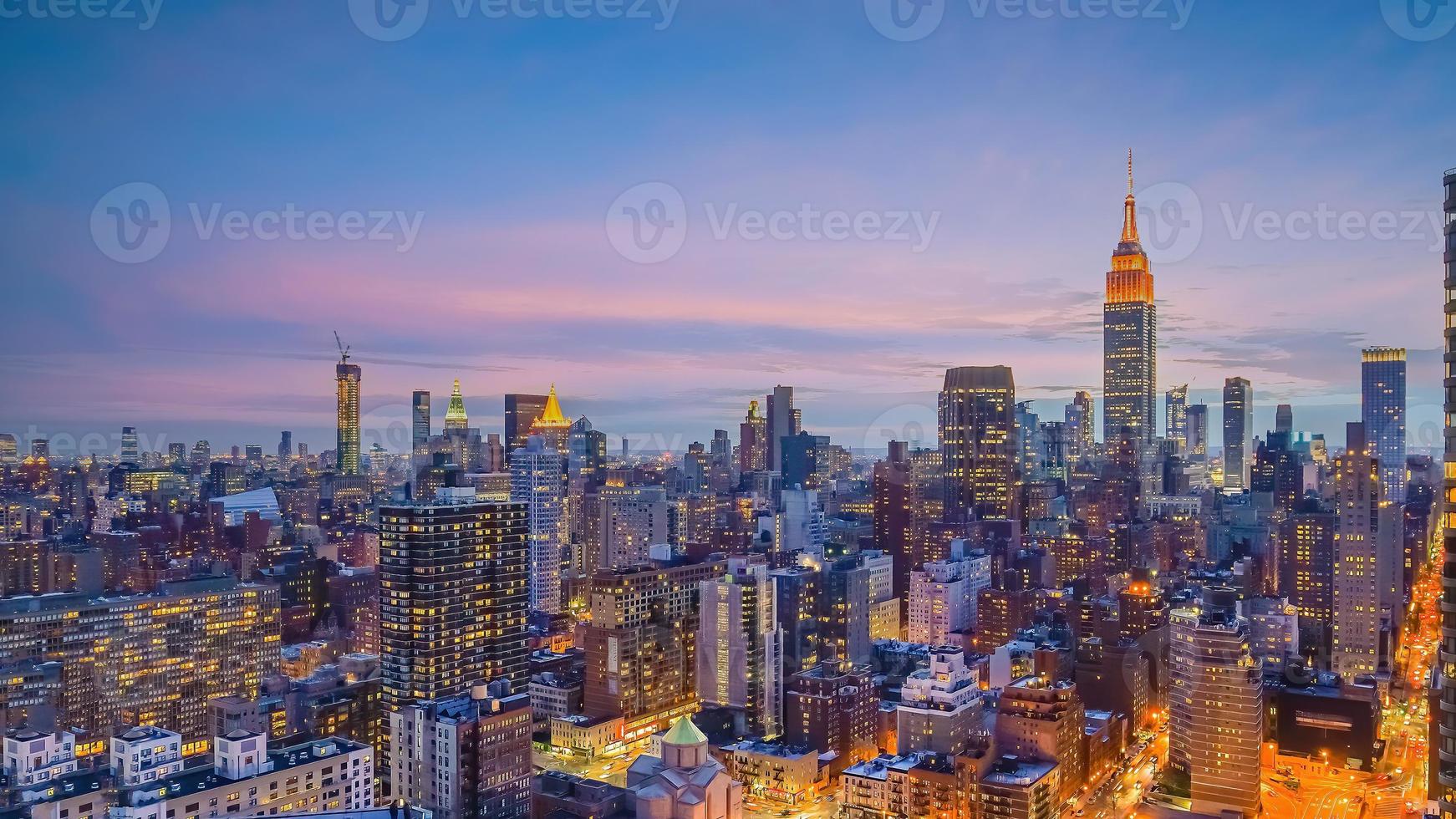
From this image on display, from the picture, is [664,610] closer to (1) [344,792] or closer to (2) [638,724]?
(2) [638,724]

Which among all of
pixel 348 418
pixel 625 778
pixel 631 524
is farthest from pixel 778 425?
pixel 625 778

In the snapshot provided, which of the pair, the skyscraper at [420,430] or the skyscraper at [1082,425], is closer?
the skyscraper at [420,430]

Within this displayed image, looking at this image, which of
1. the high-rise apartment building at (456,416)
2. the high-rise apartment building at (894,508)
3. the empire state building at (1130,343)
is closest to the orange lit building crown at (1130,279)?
the empire state building at (1130,343)

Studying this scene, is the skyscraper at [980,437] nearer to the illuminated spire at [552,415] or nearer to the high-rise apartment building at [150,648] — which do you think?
the illuminated spire at [552,415]

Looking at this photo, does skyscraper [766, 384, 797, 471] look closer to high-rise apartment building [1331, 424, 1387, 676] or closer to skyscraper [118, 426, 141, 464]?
high-rise apartment building [1331, 424, 1387, 676]

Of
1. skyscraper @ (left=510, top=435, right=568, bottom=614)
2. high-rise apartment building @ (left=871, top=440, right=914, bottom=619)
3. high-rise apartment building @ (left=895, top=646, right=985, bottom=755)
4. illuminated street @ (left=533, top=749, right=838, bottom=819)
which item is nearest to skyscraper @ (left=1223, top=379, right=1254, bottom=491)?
high-rise apartment building @ (left=871, top=440, right=914, bottom=619)

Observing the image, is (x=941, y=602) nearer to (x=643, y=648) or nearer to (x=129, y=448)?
(x=643, y=648)
